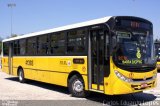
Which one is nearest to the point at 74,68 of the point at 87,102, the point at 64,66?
the point at 64,66

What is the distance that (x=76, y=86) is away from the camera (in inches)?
471

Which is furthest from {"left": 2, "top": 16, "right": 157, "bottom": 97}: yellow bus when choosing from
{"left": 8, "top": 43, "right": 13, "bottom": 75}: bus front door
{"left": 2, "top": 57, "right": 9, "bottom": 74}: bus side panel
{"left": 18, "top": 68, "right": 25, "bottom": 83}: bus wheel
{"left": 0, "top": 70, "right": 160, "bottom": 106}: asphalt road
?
{"left": 2, "top": 57, "right": 9, "bottom": 74}: bus side panel

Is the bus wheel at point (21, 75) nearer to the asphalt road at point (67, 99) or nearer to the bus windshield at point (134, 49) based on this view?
the asphalt road at point (67, 99)

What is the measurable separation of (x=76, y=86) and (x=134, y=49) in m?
2.93

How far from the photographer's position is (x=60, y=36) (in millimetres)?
13148

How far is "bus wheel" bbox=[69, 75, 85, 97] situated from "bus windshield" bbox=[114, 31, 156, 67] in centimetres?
227

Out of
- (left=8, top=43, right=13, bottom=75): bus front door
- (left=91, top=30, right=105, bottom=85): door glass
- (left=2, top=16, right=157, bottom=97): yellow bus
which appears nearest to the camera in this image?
(left=2, top=16, right=157, bottom=97): yellow bus

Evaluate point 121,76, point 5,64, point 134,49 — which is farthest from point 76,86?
point 5,64

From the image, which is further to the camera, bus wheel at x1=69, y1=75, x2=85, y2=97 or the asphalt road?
bus wheel at x1=69, y1=75, x2=85, y2=97

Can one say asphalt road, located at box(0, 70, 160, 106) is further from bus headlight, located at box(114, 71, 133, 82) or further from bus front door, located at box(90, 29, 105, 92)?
bus headlight, located at box(114, 71, 133, 82)

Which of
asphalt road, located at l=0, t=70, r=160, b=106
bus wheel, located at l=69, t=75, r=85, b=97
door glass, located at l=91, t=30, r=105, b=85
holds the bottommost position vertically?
asphalt road, located at l=0, t=70, r=160, b=106

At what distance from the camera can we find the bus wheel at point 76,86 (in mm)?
11669

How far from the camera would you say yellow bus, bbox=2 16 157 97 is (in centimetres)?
998

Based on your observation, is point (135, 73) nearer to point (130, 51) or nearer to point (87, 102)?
point (130, 51)
